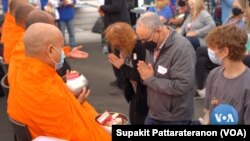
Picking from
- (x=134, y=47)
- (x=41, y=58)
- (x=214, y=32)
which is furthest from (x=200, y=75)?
(x=41, y=58)

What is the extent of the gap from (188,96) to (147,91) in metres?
0.38

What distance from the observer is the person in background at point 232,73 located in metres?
2.56

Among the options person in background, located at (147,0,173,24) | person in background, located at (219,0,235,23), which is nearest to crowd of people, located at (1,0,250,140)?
person in background, located at (219,0,235,23)

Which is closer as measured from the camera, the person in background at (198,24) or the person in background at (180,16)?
the person in background at (198,24)

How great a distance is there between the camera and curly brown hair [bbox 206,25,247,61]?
264cm

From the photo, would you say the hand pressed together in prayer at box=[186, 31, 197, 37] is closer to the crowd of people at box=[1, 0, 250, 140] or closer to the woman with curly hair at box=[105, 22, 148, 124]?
the crowd of people at box=[1, 0, 250, 140]

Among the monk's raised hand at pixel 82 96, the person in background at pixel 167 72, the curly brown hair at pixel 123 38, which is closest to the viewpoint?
the monk's raised hand at pixel 82 96

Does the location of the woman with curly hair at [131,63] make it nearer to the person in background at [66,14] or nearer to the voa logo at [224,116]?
the voa logo at [224,116]

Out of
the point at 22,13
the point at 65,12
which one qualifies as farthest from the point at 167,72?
the point at 65,12

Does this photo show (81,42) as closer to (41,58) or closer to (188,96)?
(188,96)

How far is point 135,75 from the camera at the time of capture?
12.1ft

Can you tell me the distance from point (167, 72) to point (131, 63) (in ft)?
1.65
